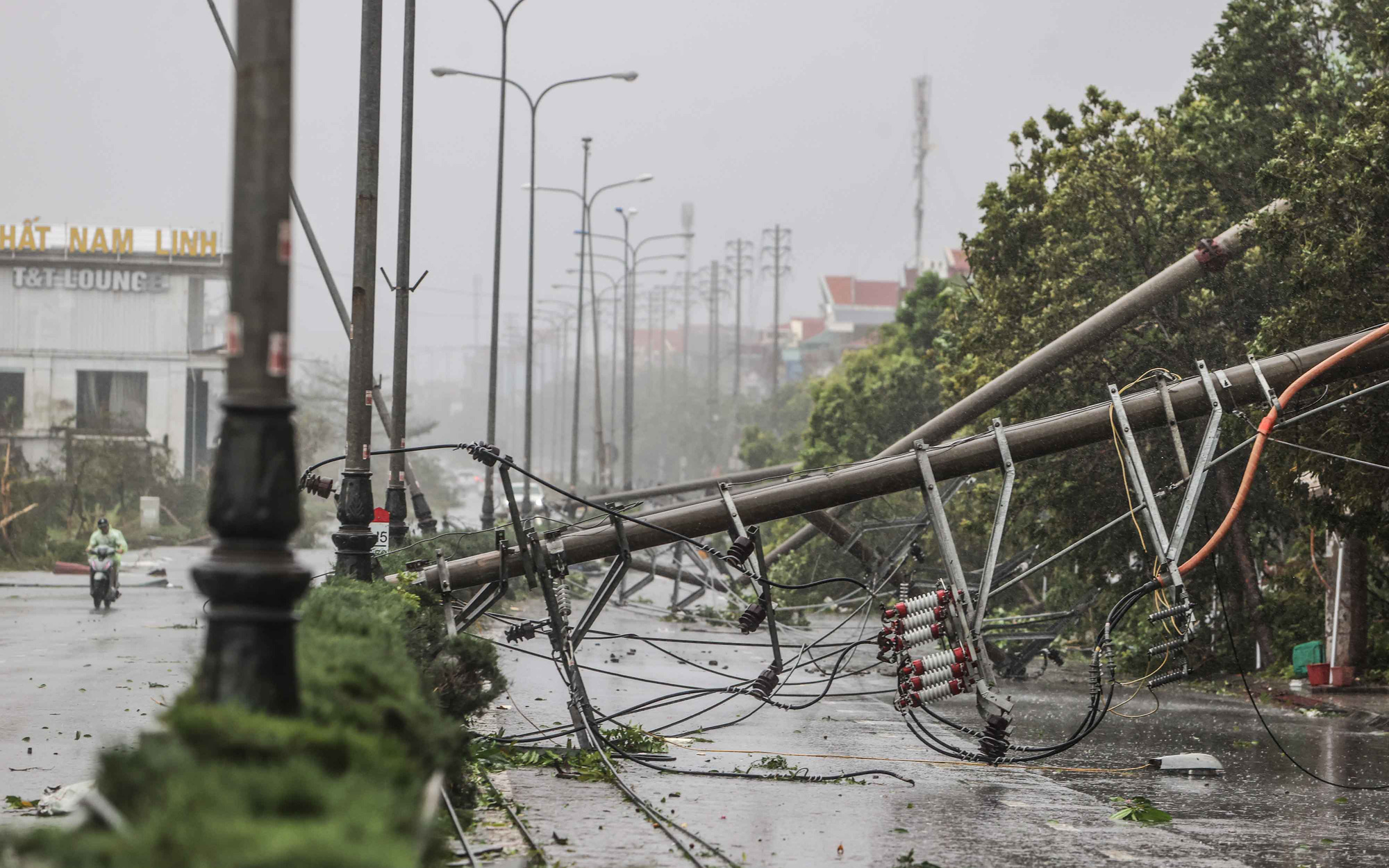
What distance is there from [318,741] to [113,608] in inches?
1043

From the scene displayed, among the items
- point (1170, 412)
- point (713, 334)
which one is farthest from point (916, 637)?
point (713, 334)

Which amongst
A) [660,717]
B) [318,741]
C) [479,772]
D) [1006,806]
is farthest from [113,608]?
[318,741]

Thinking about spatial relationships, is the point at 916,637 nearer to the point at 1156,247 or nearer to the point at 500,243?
the point at 1156,247

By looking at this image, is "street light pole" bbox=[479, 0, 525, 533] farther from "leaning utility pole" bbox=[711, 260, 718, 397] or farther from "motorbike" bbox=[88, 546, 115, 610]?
"leaning utility pole" bbox=[711, 260, 718, 397]

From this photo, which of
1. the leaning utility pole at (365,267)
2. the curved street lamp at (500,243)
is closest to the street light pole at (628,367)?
the curved street lamp at (500,243)

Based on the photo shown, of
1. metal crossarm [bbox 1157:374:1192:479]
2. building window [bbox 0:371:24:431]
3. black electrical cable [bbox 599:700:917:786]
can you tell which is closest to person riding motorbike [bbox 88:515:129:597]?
black electrical cable [bbox 599:700:917:786]

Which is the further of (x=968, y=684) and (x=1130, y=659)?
(x=1130, y=659)

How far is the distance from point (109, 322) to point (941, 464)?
63687 mm

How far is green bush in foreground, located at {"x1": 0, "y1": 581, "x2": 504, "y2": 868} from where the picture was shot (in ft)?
12.0

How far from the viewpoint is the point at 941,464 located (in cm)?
1450

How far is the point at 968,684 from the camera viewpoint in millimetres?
13766

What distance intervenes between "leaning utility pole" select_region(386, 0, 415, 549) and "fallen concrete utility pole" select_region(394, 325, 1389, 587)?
730 centimetres

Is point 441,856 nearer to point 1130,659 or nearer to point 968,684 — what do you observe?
point 968,684

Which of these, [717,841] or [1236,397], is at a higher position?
[1236,397]
